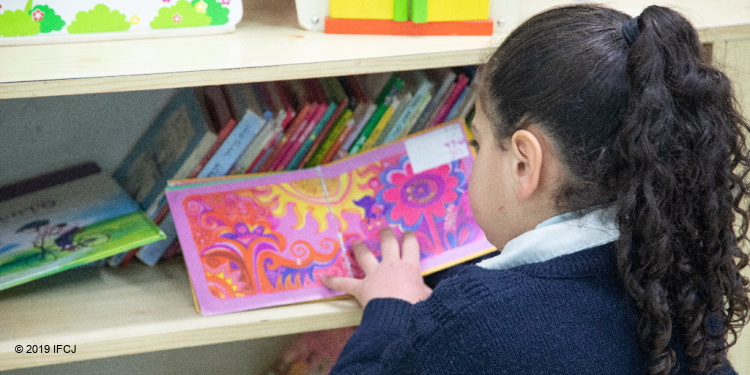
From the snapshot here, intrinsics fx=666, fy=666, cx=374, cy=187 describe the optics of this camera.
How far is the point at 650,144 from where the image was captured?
0.62 meters


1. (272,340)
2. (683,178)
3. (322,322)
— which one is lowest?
(272,340)

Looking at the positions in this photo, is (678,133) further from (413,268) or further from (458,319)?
(413,268)

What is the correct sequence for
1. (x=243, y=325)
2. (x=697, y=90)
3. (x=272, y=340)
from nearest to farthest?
(x=697, y=90)
(x=243, y=325)
(x=272, y=340)

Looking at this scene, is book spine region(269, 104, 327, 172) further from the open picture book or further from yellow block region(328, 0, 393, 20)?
yellow block region(328, 0, 393, 20)

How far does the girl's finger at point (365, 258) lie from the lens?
898 millimetres

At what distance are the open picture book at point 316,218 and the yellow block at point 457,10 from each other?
0.56 feet

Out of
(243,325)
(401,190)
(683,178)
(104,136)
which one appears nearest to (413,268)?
(401,190)

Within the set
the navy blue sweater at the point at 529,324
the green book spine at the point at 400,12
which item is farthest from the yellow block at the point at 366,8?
the navy blue sweater at the point at 529,324

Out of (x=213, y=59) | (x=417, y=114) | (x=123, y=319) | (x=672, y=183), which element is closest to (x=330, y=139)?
(x=417, y=114)

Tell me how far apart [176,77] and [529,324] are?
1.48 feet

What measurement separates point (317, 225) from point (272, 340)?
55 centimetres

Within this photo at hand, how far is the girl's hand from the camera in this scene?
2.82 feet

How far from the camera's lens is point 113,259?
995 mm

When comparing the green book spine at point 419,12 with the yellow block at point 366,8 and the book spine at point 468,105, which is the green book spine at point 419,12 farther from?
the book spine at point 468,105
